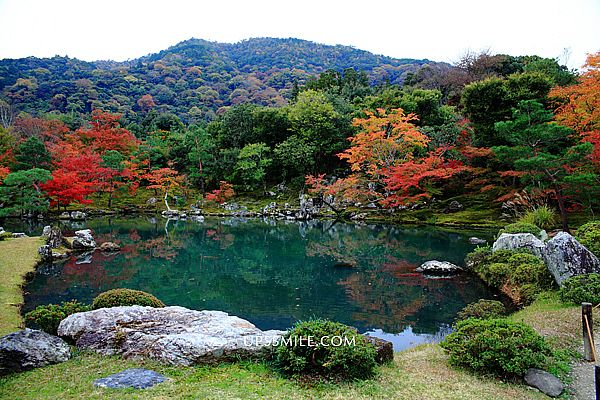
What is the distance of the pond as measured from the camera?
8555 mm

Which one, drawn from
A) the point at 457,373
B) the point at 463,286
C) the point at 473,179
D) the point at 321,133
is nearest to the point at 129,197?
the point at 321,133

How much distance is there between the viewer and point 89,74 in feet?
226

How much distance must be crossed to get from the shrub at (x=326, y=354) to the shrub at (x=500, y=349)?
1229 mm

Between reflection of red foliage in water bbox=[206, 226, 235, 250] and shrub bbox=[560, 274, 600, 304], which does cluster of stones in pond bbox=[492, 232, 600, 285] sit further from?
reflection of red foliage in water bbox=[206, 226, 235, 250]

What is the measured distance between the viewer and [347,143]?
31.3 metres

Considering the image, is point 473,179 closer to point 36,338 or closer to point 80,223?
point 36,338

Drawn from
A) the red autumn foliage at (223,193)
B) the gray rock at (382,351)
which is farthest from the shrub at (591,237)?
the red autumn foliage at (223,193)

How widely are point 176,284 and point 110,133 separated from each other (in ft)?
93.4

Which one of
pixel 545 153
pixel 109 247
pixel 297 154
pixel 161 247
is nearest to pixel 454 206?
pixel 545 153

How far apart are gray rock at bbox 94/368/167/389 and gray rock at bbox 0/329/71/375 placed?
109 centimetres

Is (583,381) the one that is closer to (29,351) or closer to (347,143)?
(29,351)

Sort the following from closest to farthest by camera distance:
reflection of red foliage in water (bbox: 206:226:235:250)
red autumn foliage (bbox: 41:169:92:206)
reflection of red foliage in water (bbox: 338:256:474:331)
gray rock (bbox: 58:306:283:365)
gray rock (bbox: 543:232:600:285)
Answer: gray rock (bbox: 58:306:283:365)
gray rock (bbox: 543:232:600:285)
reflection of red foliage in water (bbox: 338:256:474:331)
reflection of red foliage in water (bbox: 206:226:235:250)
red autumn foliage (bbox: 41:169:92:206)

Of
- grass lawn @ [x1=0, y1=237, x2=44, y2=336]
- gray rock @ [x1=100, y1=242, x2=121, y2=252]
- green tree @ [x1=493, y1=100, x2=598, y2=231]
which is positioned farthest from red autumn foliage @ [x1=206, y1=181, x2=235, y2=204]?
green tree @ [x1=493, y1=100, x2=598, y2=231]

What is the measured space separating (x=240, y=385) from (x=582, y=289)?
650 cm
